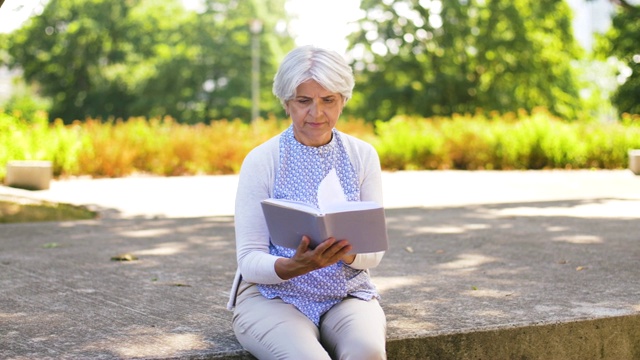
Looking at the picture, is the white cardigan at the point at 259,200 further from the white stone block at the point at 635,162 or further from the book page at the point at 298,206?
the white stone block at the point at 635,162

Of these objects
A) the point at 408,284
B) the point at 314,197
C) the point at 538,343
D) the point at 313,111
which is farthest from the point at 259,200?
the point at 408,284

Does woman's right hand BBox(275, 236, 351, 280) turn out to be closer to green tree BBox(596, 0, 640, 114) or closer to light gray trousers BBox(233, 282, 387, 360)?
light gray trousers BBox(233, 282, 387, 360)

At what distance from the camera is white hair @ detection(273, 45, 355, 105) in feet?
10.5

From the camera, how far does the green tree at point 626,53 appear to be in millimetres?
35938

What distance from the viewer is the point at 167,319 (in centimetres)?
410

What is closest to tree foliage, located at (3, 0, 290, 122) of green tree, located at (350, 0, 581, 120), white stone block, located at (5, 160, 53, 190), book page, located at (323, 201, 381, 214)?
green tree, located at (350, 0, 581, 120)

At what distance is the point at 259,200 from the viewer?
132 inches

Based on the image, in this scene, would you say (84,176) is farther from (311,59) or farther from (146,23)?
(146,23)

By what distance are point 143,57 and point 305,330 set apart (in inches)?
1919

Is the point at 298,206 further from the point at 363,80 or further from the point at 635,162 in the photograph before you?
the point at 363,80

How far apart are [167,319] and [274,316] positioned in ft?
3.24

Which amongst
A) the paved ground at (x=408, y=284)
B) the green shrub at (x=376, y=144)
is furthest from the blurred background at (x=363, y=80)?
the paved ground at (x=408, y=284)

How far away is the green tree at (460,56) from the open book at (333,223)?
34.3 metres

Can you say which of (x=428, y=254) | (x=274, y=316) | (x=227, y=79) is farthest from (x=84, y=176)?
(x=227, y=79)
